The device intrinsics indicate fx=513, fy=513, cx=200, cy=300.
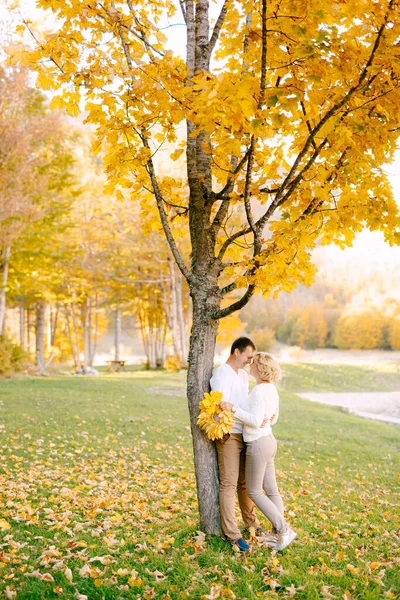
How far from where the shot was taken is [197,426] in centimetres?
405

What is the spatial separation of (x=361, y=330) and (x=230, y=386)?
128 feet

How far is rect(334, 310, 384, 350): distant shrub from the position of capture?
40.3 meters

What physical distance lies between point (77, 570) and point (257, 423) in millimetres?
1594

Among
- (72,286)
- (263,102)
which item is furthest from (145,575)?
(72,286)

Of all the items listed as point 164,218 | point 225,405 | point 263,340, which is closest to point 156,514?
point 225,405

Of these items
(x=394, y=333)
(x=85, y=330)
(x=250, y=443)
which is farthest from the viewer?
(x=394, y=333)

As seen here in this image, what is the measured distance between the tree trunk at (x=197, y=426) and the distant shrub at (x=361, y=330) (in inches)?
1512

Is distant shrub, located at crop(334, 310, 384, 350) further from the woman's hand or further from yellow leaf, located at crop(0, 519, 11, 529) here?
yellow leaf, located at crop(0, 519, 11, 529)

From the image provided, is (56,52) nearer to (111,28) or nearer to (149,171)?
(111,28)

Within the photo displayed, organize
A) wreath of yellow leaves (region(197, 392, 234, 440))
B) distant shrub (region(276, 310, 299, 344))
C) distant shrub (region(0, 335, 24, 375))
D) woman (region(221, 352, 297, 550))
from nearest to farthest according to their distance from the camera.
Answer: wreath of yellow leaves (region(197, 392, 234, 440)) < woman (region(221, 352, 297, 550)) < distant shrub (region(0, 335, 24, 375)) < distant shrub (region(276, 310, 299, 344))

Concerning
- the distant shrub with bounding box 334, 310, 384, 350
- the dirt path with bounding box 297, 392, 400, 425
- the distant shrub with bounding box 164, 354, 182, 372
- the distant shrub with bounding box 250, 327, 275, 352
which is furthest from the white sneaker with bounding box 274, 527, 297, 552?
the distant shrub with bounding box 334, 310, 384, 350

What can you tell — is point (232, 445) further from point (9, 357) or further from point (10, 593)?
point (9, 357)

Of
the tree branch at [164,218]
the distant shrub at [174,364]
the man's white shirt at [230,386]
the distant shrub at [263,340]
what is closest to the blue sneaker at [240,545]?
the man's white shirt at [230,386]

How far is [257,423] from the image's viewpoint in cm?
386
